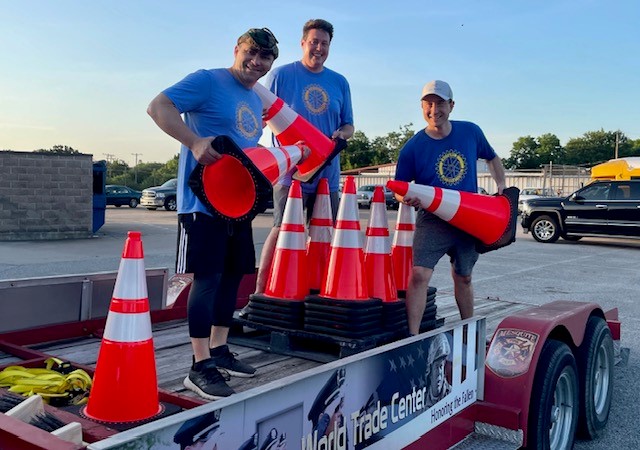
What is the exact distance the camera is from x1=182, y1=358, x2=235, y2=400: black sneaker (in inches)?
99.8

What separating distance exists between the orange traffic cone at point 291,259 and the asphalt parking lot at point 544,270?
2028 millimetres

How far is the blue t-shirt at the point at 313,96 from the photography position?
4.22m

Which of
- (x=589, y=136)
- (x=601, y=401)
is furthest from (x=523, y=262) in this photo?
(x=589, y=136)

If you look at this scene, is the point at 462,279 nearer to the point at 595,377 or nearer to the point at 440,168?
the point at 440,168

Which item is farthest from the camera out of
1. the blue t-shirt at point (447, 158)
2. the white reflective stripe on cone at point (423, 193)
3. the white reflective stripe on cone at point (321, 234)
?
the white reflective stripe on cone at point (321, 234)

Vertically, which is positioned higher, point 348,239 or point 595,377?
point 348,239

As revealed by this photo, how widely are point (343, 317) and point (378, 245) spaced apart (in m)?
0.77

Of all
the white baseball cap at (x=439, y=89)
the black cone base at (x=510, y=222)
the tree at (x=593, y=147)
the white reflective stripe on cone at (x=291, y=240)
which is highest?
the tree at (x=593, y=147)

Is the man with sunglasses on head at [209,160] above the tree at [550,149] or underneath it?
underneath

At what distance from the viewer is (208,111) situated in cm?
297

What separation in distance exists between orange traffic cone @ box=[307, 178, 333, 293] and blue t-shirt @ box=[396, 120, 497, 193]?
1.66ft

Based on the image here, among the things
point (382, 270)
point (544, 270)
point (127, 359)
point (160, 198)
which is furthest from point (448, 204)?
point (160, 198)

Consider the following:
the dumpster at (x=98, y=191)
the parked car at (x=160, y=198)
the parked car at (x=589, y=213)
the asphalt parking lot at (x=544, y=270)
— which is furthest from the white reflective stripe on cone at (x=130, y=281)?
the parked car at (x=160, y=198)

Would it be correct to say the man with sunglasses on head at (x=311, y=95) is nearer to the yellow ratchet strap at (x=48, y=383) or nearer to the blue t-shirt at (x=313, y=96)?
the blue t-shirt at (x=313, y=96)
